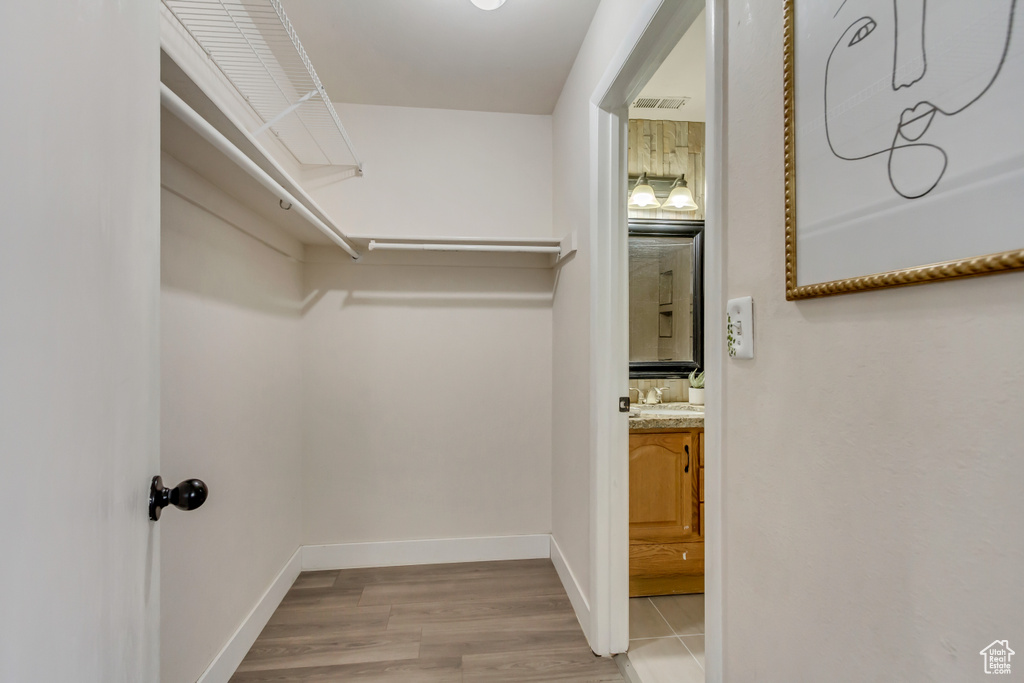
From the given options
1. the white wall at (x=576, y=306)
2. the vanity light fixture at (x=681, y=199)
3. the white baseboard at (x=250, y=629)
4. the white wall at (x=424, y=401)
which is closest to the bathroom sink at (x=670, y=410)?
the white wall at (x=576, y=306)

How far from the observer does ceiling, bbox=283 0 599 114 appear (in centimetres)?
185

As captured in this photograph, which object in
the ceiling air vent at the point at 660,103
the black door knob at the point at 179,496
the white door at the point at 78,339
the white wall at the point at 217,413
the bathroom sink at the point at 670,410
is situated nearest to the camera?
the white door at the point at 78,339

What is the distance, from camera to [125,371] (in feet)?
2.13

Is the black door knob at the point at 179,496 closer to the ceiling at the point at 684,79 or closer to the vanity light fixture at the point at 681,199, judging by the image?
the ceiling at the point at 684,79

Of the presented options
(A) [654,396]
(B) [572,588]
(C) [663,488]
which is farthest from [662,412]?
(B) [572,588]

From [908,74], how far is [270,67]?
222 centimetres

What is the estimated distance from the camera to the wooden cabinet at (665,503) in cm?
221

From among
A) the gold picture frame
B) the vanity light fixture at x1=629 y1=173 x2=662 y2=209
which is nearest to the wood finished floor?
the gold picture frame

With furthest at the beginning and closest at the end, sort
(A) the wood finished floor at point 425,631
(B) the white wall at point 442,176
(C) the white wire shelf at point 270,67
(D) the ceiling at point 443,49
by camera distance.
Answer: (B) the white wall at point 442,176, (D) the ceiling at point 443,49, (A) the wood finished floor at point 425,631, (C) the white wire shelf at point 270,67

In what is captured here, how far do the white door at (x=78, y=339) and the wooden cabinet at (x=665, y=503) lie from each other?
189 cm

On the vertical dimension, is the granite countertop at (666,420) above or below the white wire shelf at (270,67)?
below

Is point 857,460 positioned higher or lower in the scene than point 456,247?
lower

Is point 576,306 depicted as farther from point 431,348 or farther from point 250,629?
point 250,629

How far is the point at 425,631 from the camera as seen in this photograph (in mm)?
1951
